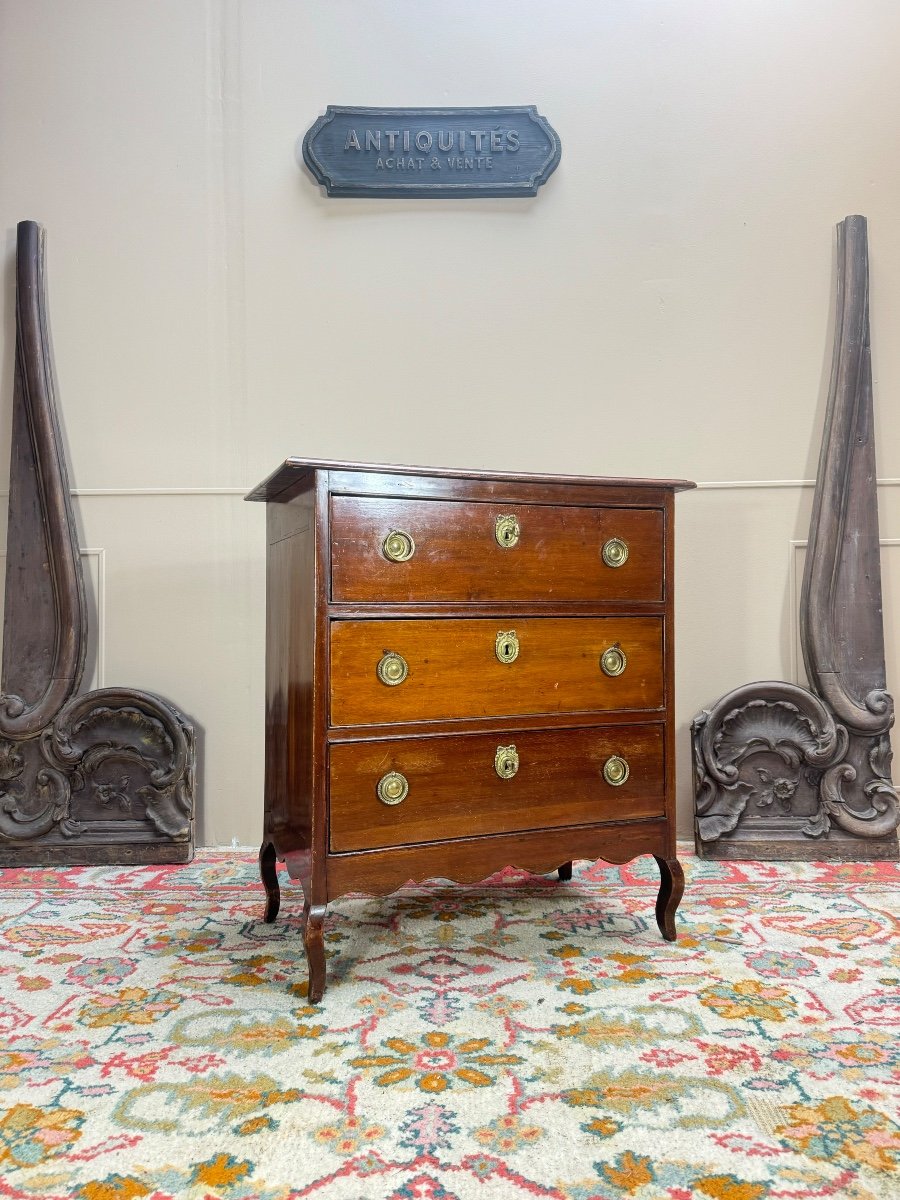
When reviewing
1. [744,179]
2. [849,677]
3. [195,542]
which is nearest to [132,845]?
[195,542]

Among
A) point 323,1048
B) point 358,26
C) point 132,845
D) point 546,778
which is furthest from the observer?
point 358,26

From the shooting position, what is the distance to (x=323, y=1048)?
1.59 metres

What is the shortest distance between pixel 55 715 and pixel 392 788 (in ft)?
5.05

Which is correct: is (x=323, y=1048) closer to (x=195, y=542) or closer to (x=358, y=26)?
(x=195, y=542)

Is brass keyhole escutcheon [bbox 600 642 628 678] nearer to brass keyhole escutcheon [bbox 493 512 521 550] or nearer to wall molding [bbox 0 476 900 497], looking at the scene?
brass keyhole escutcheon [bbox 493 512 521 550]

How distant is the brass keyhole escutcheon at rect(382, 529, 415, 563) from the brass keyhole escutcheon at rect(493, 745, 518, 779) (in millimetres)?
521

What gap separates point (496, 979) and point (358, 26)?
3197mm

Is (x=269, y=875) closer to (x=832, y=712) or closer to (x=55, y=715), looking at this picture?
(x=55, y=715)

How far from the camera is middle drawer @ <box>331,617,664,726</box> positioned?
1.86 metres

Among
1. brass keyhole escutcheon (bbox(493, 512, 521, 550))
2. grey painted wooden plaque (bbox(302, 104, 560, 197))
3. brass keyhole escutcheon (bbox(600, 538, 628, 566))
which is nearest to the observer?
brass keyhole escutcheon (bbox(493, 512, 521, 550))

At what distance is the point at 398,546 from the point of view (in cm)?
188

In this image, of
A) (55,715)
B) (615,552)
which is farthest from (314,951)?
(55,715)

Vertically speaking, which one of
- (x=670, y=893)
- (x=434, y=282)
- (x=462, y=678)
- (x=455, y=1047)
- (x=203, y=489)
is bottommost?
(x=455, y=1047)

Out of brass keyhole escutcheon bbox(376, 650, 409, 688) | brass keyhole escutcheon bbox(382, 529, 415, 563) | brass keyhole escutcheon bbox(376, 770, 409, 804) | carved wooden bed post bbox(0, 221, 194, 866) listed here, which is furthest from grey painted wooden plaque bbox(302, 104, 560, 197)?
brass keyhole escutcheon bbox(376, 770, 409, 804)
